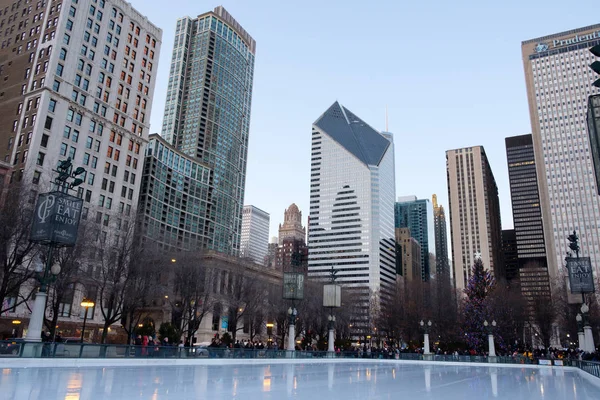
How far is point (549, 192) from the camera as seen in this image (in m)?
158

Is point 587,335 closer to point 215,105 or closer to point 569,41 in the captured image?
point 215,105

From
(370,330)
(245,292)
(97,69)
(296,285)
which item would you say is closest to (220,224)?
(370,330)

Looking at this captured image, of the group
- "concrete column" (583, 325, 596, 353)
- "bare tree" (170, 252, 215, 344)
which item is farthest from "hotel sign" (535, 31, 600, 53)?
"bare tree" (170, 252, 215, 344)

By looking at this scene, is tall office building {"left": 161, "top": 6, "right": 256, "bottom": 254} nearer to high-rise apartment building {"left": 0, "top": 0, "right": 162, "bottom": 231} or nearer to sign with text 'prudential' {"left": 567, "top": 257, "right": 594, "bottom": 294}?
high-rise apartment building {"left": 0, "top": 0, "right": 162, "bottom": 231}

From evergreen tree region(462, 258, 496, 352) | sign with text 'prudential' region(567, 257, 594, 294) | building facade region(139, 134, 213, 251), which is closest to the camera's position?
sign with text 'prudential' region(567, 257, 594, 294)

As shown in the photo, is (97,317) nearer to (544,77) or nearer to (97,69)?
(97,69)

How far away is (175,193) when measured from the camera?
134 metres

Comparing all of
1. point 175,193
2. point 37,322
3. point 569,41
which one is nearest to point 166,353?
point 37,322

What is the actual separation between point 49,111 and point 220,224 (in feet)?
324

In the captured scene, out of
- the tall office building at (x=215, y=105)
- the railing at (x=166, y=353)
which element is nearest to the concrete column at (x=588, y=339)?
the railing at (x=166, y=353)

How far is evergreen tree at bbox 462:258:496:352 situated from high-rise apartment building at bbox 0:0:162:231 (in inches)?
1907

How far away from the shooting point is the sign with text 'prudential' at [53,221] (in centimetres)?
2539

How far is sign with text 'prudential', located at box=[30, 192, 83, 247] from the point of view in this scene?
25391mm

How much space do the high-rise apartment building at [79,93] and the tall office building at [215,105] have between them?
267 ft
